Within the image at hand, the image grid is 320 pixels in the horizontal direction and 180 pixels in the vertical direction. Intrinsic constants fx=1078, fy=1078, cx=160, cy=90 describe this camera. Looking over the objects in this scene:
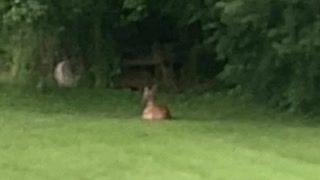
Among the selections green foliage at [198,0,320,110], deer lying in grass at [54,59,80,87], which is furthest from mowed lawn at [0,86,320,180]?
deer lying in grass at [54,59,80,87]

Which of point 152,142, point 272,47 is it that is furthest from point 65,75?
point 152,142

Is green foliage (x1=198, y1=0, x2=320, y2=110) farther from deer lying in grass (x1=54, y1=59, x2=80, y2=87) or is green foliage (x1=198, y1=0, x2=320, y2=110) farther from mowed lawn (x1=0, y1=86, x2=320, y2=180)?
deer lying in grass (x1=54, y1=59, x2=80, y2=87)

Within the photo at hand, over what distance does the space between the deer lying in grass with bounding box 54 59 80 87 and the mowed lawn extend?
2333mm

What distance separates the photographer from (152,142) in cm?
1308

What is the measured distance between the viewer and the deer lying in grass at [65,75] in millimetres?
21250

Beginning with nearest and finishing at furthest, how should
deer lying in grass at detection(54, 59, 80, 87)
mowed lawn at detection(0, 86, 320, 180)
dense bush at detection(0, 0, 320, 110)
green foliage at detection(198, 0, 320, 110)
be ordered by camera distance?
mowed lawn at detection(0, 86, 320, 180) → green foliage at detection(198, 0, 320, 110) → dense bush at detection(0, 0, 320, 110) → deer lying in grass at detection(54, 59, 80, 87)

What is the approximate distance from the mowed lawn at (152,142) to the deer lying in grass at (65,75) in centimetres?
233

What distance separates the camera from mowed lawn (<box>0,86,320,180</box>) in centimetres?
1098

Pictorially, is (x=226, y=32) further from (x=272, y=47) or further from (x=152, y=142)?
(x=152, y=142)

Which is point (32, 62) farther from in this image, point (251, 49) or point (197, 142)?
point (197, 142)

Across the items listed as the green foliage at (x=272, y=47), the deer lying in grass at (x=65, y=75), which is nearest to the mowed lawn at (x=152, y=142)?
the green foliage at (x=272, y=47)

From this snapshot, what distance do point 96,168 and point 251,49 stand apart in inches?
279

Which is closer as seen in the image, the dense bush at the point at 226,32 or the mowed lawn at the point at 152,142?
the mowed lawn at the point at 152,142

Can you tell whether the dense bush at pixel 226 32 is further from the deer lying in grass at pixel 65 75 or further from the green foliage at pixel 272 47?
the deer lying in grass at pixel 65 75
